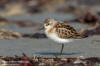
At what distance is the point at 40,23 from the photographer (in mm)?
13547

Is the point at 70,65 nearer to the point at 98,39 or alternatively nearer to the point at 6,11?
the point at 98,39

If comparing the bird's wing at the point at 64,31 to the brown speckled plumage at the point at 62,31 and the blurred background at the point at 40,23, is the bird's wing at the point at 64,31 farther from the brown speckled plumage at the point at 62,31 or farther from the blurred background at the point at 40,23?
the blurred background at the point at 40,23

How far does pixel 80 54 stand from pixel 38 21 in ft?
19.0

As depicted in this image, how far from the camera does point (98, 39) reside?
10.1 meters

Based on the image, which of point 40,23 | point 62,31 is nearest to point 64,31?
point 62,31

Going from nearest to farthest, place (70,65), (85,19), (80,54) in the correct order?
(70,65) → (80,54) → (85,19)

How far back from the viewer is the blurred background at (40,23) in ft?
30.3

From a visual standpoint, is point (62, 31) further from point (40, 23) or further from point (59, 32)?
point (40, 23)

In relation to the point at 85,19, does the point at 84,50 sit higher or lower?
lower

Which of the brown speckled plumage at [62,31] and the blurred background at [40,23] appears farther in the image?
the blurred background at [40,23]

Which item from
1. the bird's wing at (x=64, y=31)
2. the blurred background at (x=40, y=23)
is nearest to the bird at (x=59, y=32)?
the bird's wing at (x=64, y=31)

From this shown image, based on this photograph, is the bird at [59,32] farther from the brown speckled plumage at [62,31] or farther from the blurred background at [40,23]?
the blurred background at [40,23]

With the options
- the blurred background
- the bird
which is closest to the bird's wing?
the bird

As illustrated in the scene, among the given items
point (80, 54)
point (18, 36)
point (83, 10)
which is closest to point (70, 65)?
point (80, 54)
